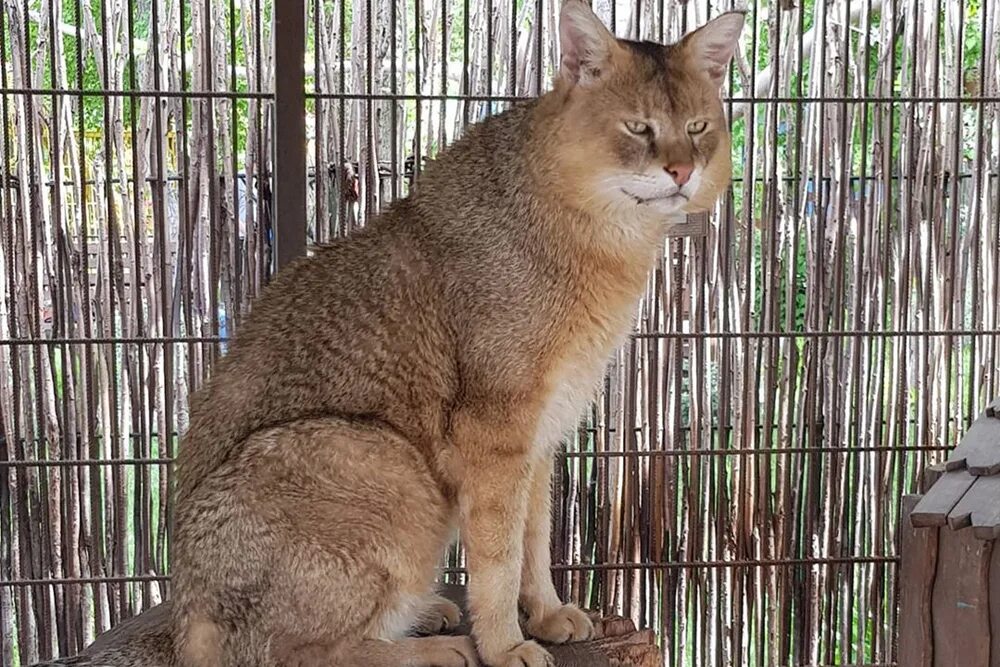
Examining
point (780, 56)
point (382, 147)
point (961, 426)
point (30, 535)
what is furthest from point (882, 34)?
point (30, 535)

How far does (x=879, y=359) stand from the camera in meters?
4.60

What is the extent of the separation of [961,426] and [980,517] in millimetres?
1527

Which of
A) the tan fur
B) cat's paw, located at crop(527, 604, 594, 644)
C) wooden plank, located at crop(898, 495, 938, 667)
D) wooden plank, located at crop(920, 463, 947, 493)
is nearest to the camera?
the tan fur

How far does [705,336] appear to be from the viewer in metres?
4.47

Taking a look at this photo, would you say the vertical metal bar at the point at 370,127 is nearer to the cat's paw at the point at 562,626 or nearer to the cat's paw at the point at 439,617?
the cat's paw at the point at 439,617

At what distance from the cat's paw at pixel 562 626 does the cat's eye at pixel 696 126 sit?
138cm

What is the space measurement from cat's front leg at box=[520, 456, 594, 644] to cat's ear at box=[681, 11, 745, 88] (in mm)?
1157

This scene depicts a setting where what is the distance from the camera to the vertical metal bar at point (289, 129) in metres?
3.89

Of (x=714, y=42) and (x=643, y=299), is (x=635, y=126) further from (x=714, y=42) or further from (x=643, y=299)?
(x=643, y=299)

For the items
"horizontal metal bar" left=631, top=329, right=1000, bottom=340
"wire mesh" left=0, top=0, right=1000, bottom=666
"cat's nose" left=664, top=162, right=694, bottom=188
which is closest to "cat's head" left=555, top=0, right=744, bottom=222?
"cat's nose" left=664, top=162, right=694, bottom=188

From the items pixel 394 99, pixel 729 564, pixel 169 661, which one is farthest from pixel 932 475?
pixel 169 661

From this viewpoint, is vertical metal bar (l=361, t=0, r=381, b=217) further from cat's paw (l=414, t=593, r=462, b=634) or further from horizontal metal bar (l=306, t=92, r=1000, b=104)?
cat's paw (l=414, t=593, r=462, b=634)

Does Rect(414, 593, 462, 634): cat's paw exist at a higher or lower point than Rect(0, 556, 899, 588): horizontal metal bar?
higher

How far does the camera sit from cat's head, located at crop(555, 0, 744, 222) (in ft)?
9.38
